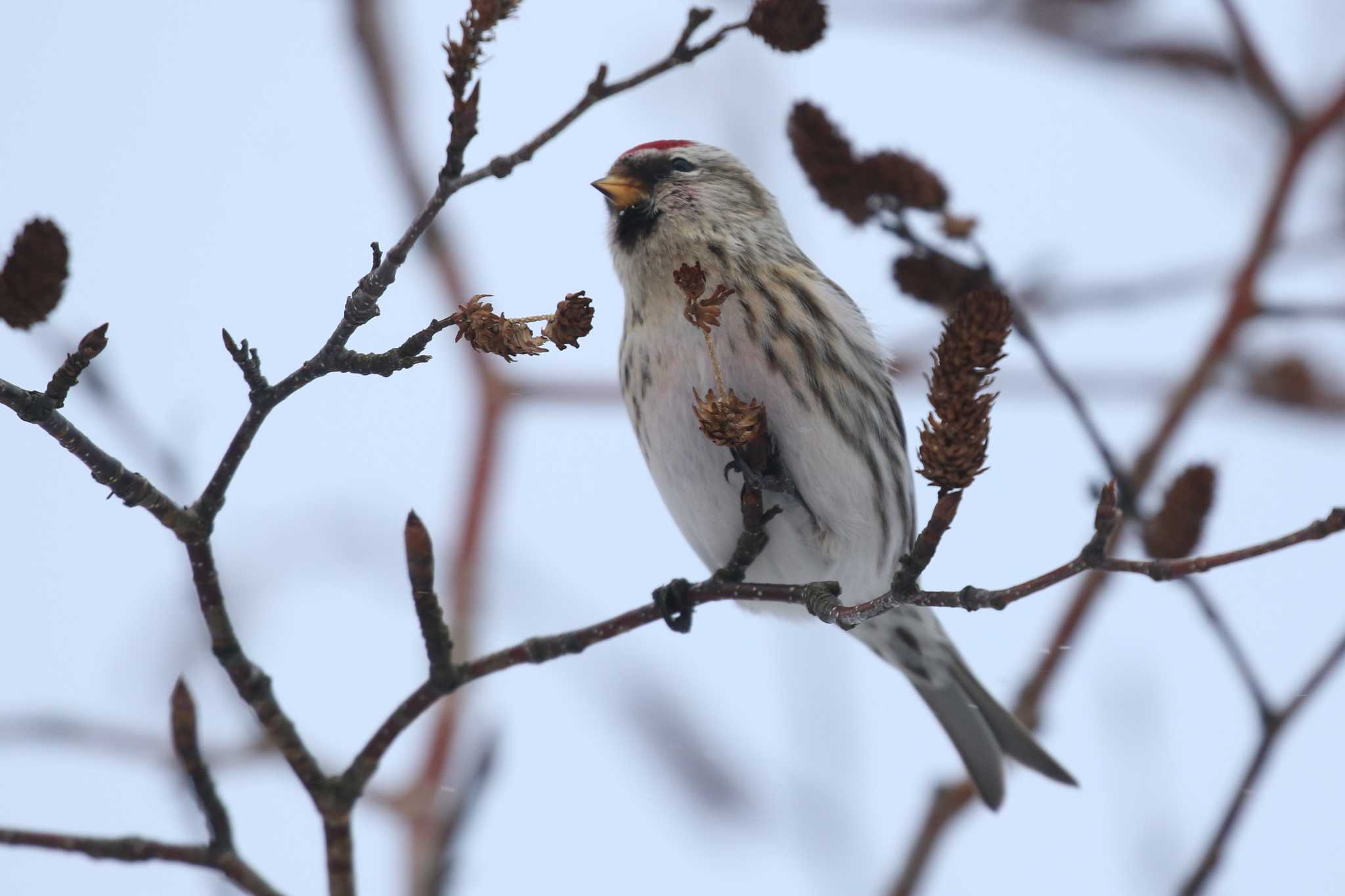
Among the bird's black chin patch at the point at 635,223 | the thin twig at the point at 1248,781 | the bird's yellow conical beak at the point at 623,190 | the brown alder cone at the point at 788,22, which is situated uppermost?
the bird's yellow conical beak at the point at 623,190

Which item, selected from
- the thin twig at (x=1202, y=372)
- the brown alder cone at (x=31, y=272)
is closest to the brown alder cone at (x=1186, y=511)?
the thin twig at (x=1202, y=372)

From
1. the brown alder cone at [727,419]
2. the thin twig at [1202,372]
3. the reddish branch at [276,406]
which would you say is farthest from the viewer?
the thin twig at [1202,372]

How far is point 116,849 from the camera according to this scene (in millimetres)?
1412

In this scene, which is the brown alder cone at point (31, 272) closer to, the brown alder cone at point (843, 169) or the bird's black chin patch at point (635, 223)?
the brown alder cone at point (843, 169)

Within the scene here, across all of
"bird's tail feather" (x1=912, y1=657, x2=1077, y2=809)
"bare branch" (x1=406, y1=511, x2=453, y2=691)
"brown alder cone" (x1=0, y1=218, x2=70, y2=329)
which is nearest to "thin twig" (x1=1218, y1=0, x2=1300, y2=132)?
"bird's tail feather" (x1=912, y1=657, x2=1077, y2=809)

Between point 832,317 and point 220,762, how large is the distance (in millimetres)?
1254

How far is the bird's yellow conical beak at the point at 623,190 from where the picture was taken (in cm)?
257

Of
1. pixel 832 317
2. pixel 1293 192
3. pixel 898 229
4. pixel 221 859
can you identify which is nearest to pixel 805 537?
pixel 832 317

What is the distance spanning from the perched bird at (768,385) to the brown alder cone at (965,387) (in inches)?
33.1

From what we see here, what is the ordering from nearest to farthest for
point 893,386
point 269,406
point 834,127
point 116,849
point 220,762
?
point 269,406, point 116,849, point 834,127, point 220,762, point 893,386

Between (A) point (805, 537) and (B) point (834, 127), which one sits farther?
(A) point (805, 537)

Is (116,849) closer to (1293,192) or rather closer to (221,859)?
(221,859)

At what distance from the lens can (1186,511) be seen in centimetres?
178

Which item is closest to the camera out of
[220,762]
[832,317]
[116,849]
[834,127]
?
[116,849]
